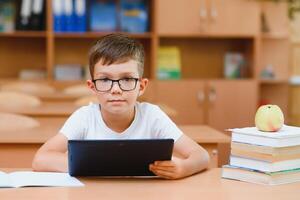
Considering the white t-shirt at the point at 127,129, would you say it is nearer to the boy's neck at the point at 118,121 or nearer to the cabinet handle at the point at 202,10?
the boy's neck at the point at 118,121

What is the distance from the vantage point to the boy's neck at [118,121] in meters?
2.10

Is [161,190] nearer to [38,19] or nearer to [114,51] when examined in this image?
[114,51]

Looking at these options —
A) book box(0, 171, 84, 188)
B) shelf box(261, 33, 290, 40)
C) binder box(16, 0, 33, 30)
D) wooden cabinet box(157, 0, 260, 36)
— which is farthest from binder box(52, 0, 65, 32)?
book box(0, 171, 84, 188)

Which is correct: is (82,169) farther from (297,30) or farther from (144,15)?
(297,30)

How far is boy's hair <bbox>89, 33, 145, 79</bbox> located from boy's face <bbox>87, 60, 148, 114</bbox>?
0.02 m

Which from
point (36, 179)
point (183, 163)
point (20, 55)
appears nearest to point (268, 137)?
point (183, 163)

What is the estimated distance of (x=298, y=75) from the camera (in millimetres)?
6250

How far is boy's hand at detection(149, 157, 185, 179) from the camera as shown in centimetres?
183

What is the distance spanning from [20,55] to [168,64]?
1453 mm

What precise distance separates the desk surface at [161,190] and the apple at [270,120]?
0.56ft

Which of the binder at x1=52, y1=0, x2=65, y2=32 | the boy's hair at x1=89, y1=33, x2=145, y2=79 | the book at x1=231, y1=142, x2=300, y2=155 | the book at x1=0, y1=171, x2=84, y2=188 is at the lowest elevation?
the book at x1=0, y1=171, x2=84, y2=188

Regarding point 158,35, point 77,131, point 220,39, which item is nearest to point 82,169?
point 77,131

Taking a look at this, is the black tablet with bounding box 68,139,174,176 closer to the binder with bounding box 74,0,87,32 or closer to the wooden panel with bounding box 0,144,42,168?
the wooden panel with bounding box 0,144,42,168

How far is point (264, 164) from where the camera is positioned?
69.6 inches
